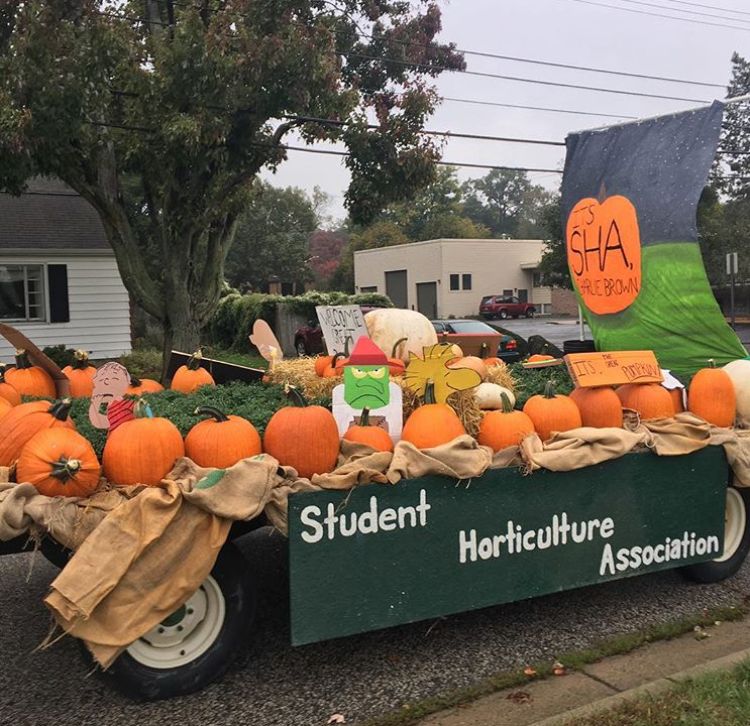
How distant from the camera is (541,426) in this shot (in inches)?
152

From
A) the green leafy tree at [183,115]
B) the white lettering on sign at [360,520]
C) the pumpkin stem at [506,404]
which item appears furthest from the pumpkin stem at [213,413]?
the green leafy tree at [183,115]

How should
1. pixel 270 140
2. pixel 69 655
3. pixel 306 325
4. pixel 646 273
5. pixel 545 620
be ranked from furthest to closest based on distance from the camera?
pixel 306 325 → pixel 270 140 → pixel 646 273 → pixel 545 620 → pixel 69 655

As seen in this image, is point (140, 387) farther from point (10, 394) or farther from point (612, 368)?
point (612, 368)

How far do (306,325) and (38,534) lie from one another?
64.6 ft

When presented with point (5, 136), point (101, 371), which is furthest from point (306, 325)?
point (101, 371)

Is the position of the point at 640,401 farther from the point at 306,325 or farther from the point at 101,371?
the point at 306,325

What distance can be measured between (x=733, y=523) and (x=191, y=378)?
132 inches

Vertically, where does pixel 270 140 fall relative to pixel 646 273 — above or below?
above

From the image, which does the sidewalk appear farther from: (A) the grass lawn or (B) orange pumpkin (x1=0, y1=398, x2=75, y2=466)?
(B) orange pumpkin (x1=0, y1=398, x2=75, y2=466)

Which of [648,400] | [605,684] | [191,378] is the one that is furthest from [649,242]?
[191,378]

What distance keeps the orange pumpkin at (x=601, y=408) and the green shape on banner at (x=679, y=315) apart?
0.90m

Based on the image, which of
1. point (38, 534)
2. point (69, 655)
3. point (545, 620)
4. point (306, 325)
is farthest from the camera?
point (306, 325)

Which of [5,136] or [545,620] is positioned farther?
[5,136]

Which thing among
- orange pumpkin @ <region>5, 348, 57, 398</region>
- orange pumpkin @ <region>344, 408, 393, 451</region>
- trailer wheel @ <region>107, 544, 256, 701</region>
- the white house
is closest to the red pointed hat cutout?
orange pumpkin @ <region>344, 408, 393, 451</region>
